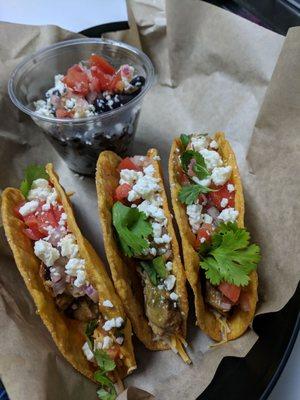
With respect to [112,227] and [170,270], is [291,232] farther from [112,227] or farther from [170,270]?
[112,227]

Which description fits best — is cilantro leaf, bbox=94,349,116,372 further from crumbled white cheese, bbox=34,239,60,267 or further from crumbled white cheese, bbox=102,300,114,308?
crumbled white cheese, bbox=34,239,60,267

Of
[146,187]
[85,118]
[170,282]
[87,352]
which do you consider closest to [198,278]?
[170,282]

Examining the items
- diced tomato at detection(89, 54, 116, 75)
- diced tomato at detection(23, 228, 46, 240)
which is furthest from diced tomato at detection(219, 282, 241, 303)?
diced tomato at detection(89, 54, 116, 75)

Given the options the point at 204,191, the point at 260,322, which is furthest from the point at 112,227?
the point at 260,322

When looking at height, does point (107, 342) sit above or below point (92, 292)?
below

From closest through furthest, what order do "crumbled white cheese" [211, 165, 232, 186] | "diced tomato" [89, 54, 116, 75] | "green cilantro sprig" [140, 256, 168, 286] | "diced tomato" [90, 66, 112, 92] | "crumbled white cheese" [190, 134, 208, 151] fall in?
"green cilantro sprig" [140, 256, 168, 286], "crumbled white cheese" [211, 165, 232, 186], "crumbled white cheese" [190, 134, 208, 151], "diced tomato" [90, 66, 112, 92], "diced tomato" [89, 54, 116, 75]

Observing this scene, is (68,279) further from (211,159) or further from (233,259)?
(211,159)

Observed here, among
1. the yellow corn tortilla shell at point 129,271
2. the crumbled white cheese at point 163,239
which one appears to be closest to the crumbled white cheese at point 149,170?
the yellow corn tortilla shell at point 129,271
